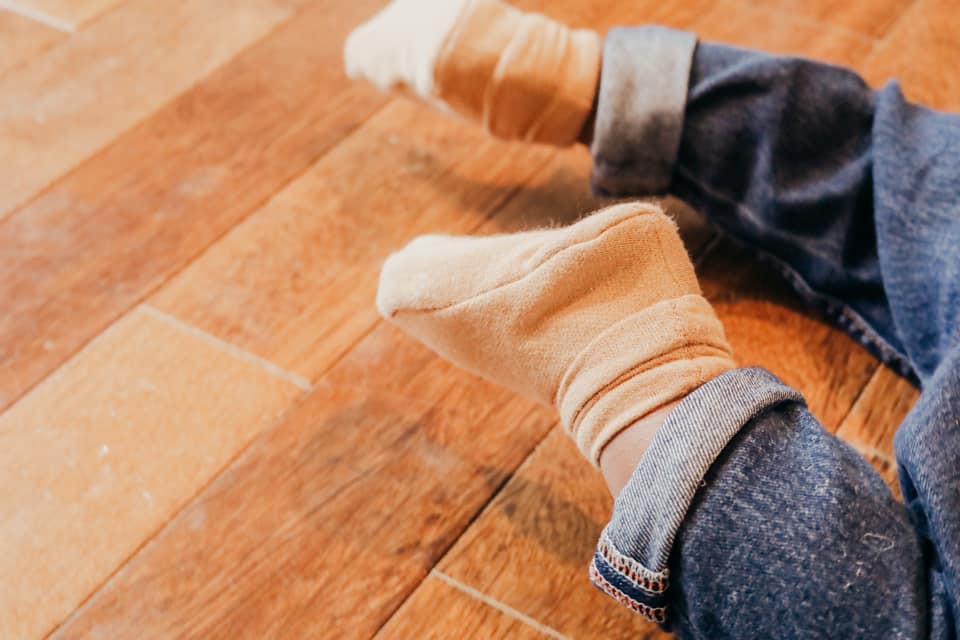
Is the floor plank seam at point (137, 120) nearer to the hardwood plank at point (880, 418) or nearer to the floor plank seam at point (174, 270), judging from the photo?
the floor plank seam at point (174, 270)

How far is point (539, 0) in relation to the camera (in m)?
1.00

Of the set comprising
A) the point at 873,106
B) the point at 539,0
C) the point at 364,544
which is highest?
the point at 873,106

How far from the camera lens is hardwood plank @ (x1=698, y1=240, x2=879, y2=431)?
689 mm

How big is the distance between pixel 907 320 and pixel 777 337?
0.34ft

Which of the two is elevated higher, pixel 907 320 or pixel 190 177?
pixel 907 320

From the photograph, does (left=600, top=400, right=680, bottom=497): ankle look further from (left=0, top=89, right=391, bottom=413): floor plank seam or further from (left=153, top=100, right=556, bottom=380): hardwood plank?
(left=0, top=89, right=391, bottom=413): floor plank seam

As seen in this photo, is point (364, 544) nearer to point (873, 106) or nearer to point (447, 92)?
point (447, 92)

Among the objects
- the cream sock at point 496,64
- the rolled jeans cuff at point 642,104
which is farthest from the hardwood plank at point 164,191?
the rolled jeans cuff at point 642,104

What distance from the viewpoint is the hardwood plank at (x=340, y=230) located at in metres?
0.73

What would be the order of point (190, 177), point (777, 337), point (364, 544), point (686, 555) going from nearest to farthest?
point (686, 555) < point (364, 544) < point (777, 337) < point (190, 177)

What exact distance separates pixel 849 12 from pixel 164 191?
0.65 metres

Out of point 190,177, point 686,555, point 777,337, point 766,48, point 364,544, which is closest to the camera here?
point 686,555

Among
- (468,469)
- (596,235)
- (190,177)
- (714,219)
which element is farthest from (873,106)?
(190,177)

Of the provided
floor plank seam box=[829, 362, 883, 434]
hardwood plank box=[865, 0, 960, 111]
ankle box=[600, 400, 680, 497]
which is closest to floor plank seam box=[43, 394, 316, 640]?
ankle box=[600, 400, 680, 497]
